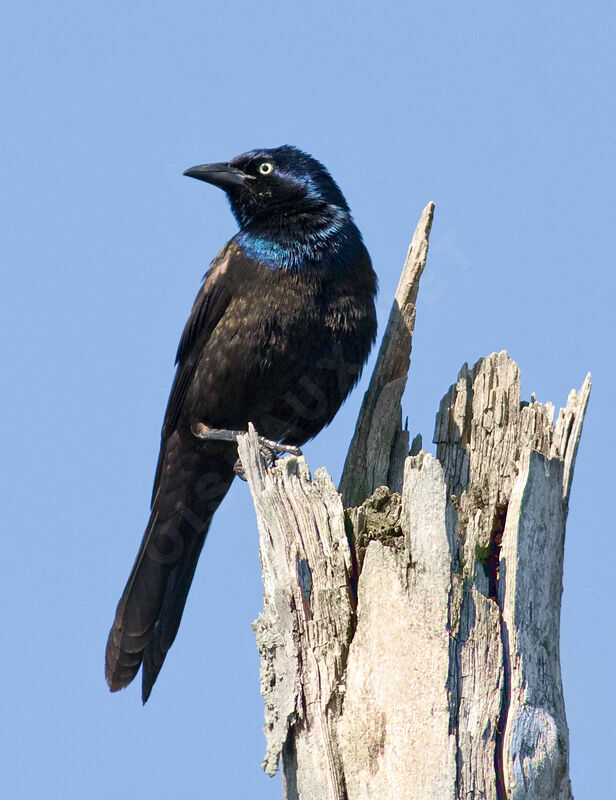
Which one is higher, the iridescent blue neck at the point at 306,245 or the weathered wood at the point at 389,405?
the iridescent blue neck at the point at 306,245

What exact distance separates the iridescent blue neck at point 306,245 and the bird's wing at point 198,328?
0.24m

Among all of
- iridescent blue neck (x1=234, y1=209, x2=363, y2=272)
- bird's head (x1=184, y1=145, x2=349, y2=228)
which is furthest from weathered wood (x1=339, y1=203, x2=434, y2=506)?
bird's head (x1=184, y1=145, x2=349, y2=228)

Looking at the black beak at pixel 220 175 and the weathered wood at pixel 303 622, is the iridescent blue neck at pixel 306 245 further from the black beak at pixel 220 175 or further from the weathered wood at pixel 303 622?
the weathered wood at pixel 303 622

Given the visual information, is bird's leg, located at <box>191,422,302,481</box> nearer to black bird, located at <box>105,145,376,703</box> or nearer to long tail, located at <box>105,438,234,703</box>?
black bird, located at <box>105,145,376,703</box>

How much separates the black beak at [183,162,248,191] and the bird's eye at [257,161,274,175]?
12 centimetres

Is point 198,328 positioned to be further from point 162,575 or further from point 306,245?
point 162,575

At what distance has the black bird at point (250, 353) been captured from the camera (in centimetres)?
631

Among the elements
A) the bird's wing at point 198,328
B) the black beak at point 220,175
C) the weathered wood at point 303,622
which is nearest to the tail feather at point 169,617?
the bird's wing at point 198,328

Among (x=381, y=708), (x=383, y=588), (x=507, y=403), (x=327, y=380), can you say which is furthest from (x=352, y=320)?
(x=381, y=708)

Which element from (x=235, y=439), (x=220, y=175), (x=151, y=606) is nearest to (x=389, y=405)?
(x=235, y=439)

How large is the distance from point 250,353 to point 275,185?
4.52 ft

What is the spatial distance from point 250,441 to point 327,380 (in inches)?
54.8

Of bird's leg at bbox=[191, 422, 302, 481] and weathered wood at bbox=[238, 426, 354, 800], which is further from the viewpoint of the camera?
bird's leg at bbox=[191, 422, 302, 481]

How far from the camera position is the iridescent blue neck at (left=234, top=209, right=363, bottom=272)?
638 cm
